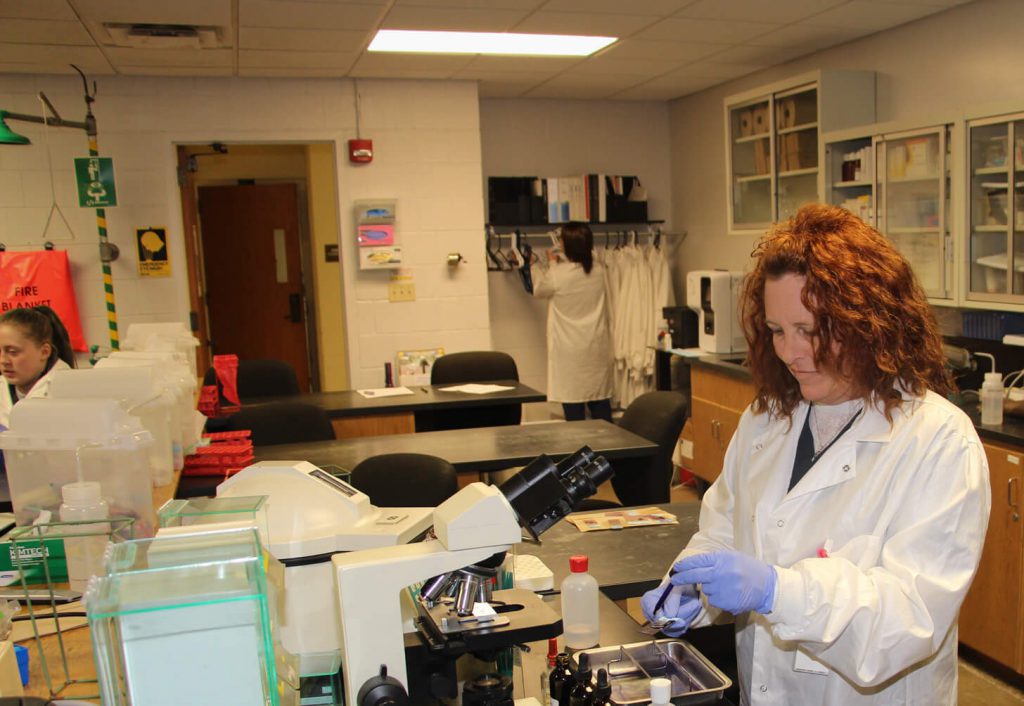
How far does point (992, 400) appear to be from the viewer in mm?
3137

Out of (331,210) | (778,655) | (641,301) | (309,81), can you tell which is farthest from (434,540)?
(331,210)

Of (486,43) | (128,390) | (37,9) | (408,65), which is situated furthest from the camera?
(408,65)

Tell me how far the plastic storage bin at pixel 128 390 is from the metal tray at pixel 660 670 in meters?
1.41

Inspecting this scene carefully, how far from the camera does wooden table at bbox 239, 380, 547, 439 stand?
4383 mm

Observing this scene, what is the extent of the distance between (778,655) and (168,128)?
4874 mm

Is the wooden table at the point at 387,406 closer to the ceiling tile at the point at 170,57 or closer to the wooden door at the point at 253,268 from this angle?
the ceiling tile at the point at 170,57

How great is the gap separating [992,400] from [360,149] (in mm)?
3872

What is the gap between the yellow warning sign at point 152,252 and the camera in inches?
207

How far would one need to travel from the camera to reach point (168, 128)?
523cm

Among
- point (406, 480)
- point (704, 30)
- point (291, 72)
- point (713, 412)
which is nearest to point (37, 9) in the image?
point (291, 72)

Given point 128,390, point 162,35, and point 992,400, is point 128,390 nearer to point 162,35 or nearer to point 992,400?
point 162,35

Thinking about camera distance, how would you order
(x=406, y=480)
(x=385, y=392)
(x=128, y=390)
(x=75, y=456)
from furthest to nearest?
1. (x=385, y=392)
2. (x=406, y=480)
3. (x=128, y=390)
4. (x=75, y=456)

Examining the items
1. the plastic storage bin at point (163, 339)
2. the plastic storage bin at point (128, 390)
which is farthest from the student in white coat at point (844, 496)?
the plastic storage bin at point (163, 339)

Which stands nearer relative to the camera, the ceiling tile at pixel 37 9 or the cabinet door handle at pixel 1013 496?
the cabinet door handle at pixel 1013 496
